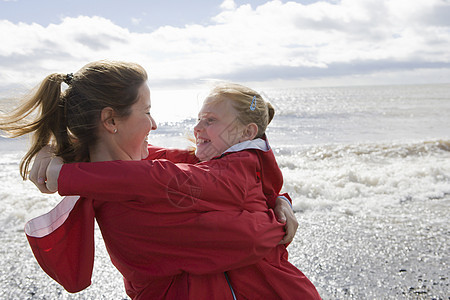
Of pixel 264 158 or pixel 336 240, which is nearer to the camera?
→ pixel 264 158

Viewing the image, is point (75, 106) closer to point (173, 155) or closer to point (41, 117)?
point (41, 117)

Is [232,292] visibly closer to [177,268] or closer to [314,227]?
[177,268]

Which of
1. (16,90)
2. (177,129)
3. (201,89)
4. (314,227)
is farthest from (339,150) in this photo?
(16,90)

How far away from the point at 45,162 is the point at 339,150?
1055 cm

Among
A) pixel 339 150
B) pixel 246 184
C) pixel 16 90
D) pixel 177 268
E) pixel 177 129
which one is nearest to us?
pixel 177 268

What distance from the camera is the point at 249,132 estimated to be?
219 centimetres

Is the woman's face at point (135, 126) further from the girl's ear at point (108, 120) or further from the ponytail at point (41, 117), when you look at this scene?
the ponytail at point (41, 117)

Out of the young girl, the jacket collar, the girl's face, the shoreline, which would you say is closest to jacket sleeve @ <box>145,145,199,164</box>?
the young girl

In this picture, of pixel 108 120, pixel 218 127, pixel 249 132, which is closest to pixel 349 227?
pixel 249 132

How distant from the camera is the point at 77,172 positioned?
4.91 ft

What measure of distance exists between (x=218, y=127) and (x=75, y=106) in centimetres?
75

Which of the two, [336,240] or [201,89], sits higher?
[201,89]

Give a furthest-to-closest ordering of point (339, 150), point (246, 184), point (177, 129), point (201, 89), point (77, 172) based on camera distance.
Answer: point (177, 129), point (339, 150), point (201, 89), point (246, 184), point (77, 172)

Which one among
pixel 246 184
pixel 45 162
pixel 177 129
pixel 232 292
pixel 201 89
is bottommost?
pixel 177 129
